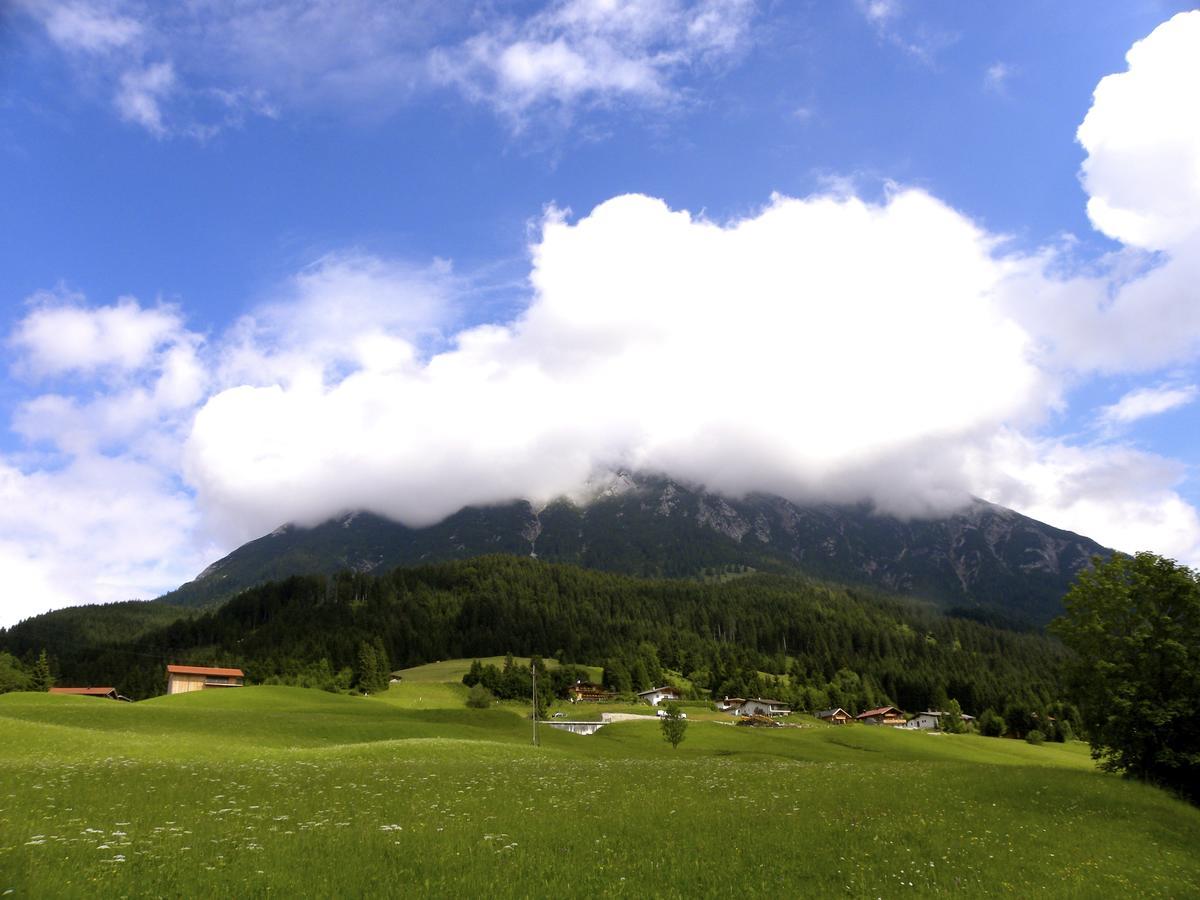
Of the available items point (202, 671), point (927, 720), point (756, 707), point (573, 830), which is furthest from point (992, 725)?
point (573, 830)

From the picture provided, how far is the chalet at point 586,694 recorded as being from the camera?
626 ft

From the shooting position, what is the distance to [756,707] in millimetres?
182125

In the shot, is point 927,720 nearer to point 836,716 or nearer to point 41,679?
point 836,716

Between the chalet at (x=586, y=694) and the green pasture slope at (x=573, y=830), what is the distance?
15482 centimetres

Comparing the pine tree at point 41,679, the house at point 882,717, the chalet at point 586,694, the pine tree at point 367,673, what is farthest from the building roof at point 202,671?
the house at point 882,717

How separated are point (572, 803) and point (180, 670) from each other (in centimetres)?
15915

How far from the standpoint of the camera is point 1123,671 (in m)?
41.3

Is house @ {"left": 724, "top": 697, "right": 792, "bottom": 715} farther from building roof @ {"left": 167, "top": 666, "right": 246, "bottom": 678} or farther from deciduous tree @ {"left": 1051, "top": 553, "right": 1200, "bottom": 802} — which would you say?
deciduous tree @ {"left": 1051, "top": 553, "right": 1200, "bottom": 802}

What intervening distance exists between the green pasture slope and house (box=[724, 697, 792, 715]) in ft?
476

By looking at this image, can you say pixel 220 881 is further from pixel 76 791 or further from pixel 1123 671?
pixel 1123 671

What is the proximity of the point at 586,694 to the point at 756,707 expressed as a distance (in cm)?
4492

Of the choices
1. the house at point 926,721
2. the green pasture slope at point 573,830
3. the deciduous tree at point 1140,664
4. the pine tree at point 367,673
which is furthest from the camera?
the house at point 926,721

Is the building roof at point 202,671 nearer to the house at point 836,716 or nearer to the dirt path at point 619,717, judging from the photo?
the dirt path at point 619,717

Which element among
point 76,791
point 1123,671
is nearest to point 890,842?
point 76,791
